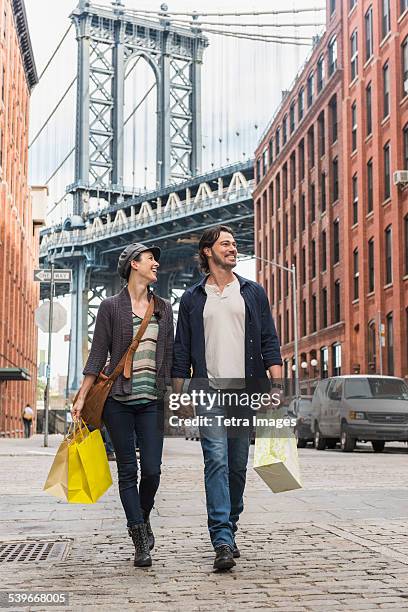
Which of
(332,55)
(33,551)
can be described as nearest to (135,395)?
(33,551)

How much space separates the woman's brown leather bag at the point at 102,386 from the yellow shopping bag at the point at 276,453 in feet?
2.62

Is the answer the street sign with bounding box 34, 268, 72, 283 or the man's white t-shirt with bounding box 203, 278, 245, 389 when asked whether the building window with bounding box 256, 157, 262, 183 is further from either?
the man's white t-shirt with bounding box 203, 278, 245, 389

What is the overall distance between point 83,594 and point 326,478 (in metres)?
8.54

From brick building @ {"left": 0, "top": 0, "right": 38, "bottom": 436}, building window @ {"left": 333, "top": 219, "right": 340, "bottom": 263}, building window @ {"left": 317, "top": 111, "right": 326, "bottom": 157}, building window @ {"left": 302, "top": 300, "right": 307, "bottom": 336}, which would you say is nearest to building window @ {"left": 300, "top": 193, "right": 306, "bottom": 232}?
building window @ {"left": 302, "top": 300, "right": 307, "bottom": 336}

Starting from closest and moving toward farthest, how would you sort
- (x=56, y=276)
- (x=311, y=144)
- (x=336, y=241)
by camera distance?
(x=56, y=276) → (x=336, y=241) → (x=311, y=144)

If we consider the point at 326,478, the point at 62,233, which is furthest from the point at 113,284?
the point at 326,478

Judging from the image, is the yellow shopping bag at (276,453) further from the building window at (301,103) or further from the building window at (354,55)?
the building window at (301,103)

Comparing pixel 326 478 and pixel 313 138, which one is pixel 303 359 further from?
pixel 326 478

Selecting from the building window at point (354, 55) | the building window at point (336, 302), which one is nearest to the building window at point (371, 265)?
the building window at point (336, 302)

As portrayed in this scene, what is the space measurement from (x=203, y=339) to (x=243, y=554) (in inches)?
51.9

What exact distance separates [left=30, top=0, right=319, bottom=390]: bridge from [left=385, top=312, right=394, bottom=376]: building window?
110 feet

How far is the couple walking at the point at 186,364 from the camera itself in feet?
18.6

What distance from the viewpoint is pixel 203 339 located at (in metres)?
5.72

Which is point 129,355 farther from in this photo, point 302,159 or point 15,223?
point 302,159
